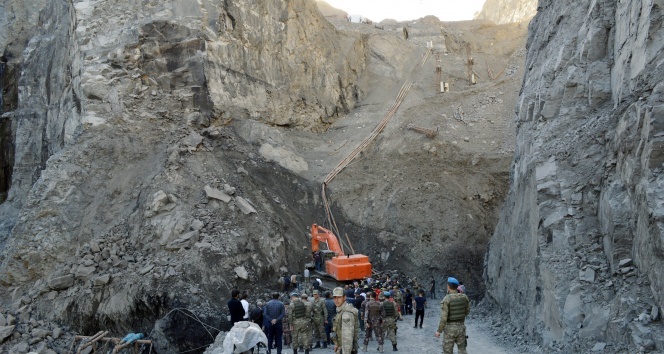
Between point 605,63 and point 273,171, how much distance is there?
12904 millimetres

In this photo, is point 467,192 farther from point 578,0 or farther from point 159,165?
point 159,165

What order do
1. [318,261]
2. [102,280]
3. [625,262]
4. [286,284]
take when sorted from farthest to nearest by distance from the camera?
[318,261] → [286,284] → [102,280] → [625,262]

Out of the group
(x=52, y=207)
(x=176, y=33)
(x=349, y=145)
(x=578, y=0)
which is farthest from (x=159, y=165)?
(x=578, y=0)

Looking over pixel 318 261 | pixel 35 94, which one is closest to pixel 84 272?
pixel 318 261

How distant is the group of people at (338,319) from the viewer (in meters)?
8.05

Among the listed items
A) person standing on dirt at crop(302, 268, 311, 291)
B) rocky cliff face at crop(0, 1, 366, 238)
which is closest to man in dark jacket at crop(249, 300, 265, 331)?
person standing on dirt at crop(302, 268, 311, 291)

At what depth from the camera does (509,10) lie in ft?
177

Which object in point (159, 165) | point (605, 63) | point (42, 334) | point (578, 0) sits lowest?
point (42, 334)

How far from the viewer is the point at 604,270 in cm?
908

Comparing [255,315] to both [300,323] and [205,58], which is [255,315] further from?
[205,58]

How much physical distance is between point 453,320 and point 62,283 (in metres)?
12.2

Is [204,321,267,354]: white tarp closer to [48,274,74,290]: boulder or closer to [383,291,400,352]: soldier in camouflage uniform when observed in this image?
[383,291,400,352]: soldier in camouflage uniform

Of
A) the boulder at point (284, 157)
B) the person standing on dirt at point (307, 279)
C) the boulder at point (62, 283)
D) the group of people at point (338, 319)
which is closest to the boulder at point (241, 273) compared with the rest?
the person standing on dirt at point (307, 279)

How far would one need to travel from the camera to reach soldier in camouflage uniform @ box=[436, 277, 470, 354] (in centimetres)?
798
